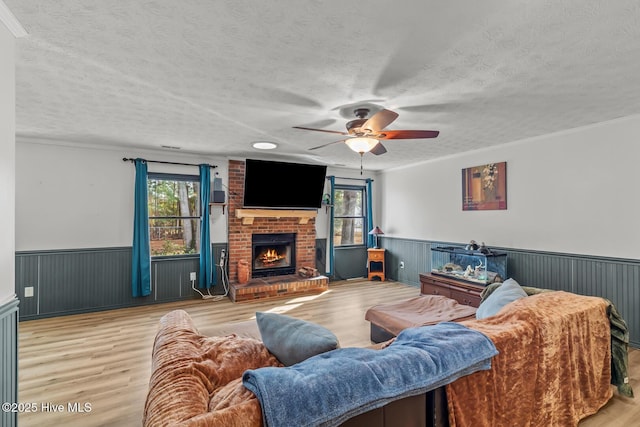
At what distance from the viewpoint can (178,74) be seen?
2271mm

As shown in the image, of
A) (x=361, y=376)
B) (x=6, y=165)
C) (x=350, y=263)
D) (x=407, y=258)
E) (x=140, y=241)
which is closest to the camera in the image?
(x=361, y=376)

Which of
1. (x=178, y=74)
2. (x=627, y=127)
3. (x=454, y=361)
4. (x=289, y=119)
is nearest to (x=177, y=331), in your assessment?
(x=454, y=361)

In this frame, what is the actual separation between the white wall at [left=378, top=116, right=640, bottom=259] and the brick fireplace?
265 cm

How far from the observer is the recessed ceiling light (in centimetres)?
434

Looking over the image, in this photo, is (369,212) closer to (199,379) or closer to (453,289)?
(453,289)

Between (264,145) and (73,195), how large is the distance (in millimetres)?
2849

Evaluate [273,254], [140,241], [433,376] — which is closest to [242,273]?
[273,254]

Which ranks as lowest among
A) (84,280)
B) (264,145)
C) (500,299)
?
(84,280)

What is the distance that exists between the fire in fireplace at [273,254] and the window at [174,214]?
3.47ft

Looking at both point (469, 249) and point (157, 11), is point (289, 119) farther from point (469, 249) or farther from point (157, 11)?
point (469, 249)

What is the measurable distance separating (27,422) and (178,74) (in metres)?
2.66

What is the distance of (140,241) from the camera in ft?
15.2

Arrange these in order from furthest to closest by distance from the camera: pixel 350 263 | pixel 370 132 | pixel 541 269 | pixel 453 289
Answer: pixel 350 263 < pixel 453 289 < pixel 541 269 < pixel 370 132

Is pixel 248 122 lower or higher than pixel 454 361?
higher
